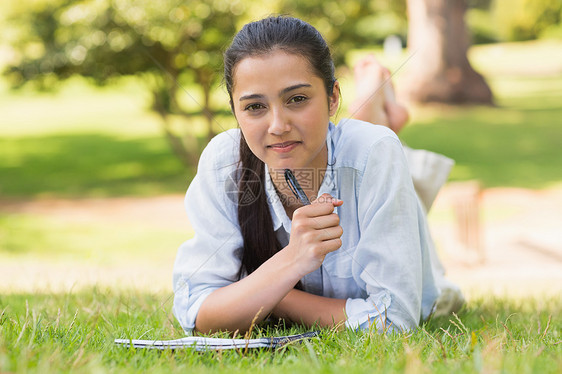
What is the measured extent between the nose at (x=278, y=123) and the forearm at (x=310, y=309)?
644 millimetres

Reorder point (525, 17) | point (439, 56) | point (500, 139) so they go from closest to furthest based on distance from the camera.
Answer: point (439, 56) < point (500, 139) < point (525, 17)

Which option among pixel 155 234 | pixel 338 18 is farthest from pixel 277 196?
pixel 338 18

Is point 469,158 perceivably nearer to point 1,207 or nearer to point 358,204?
point 1,207

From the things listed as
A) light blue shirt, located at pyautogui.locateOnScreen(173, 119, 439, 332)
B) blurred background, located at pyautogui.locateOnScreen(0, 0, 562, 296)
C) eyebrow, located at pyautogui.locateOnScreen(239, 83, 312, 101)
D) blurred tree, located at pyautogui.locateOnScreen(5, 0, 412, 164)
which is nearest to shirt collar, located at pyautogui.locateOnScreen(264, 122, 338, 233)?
light blue shirt, located at pyautogui.locateOnScreen(173, 119, 439, 332)

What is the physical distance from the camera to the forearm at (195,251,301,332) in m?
2.25

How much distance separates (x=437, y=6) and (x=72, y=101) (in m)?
15.2

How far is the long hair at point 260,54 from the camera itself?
7.57ft

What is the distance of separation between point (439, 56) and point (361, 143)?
1470 centimetres

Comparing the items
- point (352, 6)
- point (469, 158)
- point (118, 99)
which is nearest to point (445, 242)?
point (352, 6)

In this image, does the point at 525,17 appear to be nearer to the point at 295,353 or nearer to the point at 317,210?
the point at 317,210

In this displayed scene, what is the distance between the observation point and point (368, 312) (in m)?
2.37

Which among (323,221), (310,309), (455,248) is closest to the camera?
A: (323,221)

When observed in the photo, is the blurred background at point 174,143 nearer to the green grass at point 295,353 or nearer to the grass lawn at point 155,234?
the grass lawn at point 155,234

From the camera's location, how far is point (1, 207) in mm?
13070
